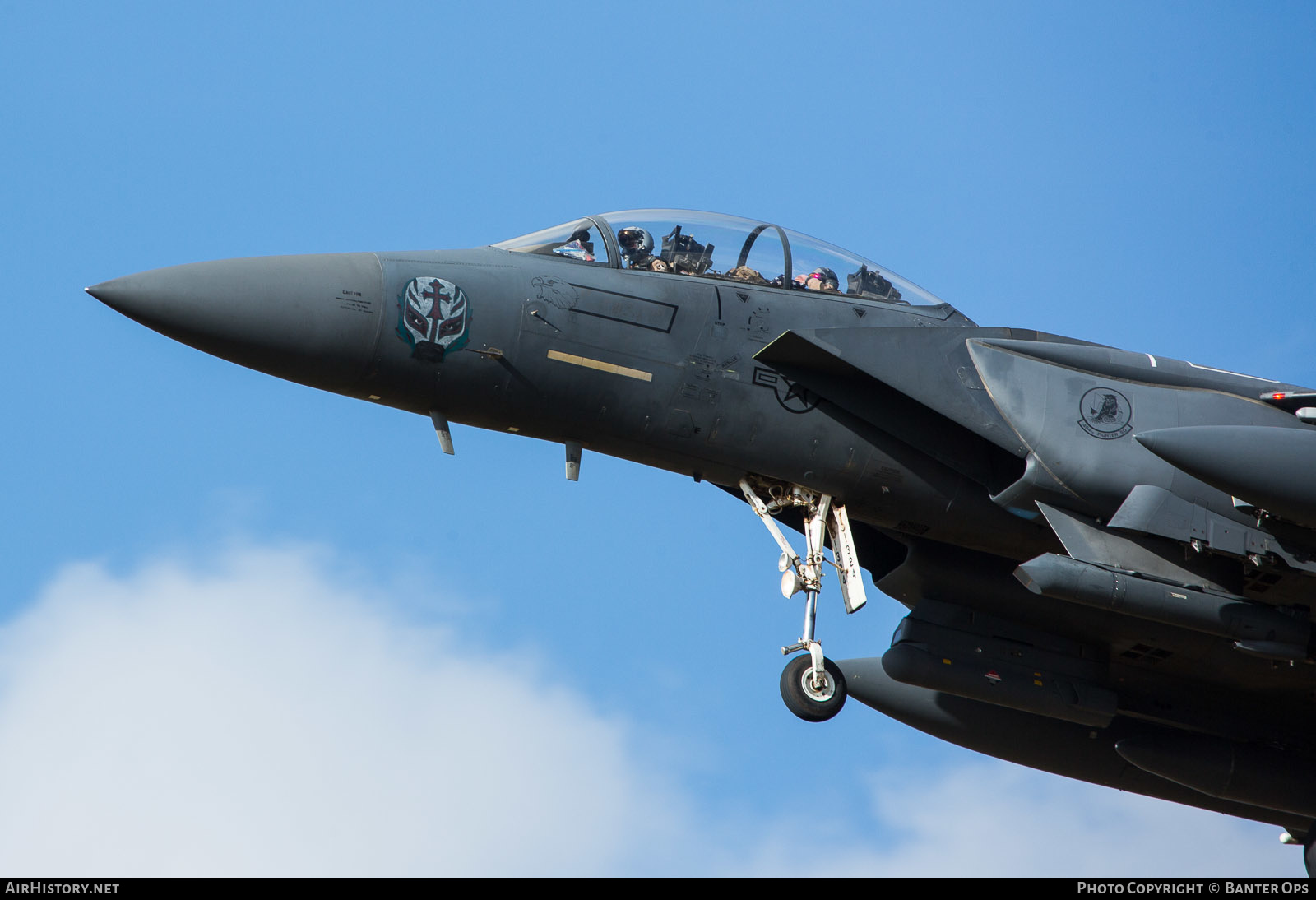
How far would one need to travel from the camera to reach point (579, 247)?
12242 millimetres

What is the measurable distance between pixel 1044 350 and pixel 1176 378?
3.71ft

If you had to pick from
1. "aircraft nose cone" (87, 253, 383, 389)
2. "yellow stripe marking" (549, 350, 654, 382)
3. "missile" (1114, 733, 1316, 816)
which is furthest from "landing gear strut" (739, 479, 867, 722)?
"missile" (1114, 733, 1316, 816)

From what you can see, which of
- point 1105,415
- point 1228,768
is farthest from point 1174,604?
point 1228,768

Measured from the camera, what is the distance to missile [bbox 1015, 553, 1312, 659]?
37.1 feet

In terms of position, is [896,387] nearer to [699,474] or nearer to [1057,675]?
[699,474]

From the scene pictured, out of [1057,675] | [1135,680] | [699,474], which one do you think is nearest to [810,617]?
[699,474]

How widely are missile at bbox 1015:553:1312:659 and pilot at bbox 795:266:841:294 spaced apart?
2933mm

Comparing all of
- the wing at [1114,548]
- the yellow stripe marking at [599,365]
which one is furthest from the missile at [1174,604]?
the yellow stripe marking at [599,365]

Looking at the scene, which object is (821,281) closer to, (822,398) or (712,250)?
(712,250)

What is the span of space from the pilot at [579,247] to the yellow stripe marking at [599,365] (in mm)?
981

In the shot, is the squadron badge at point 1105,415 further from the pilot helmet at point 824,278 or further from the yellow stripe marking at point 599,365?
the yellow stripe marking at point 599,365

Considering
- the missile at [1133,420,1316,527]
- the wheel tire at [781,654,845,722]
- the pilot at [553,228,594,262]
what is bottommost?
the wheel tire at [781,654,845,722]

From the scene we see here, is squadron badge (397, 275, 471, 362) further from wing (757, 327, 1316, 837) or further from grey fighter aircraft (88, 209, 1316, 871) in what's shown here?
wing (757, 327, 1316, 837)

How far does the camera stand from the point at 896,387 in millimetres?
11914
